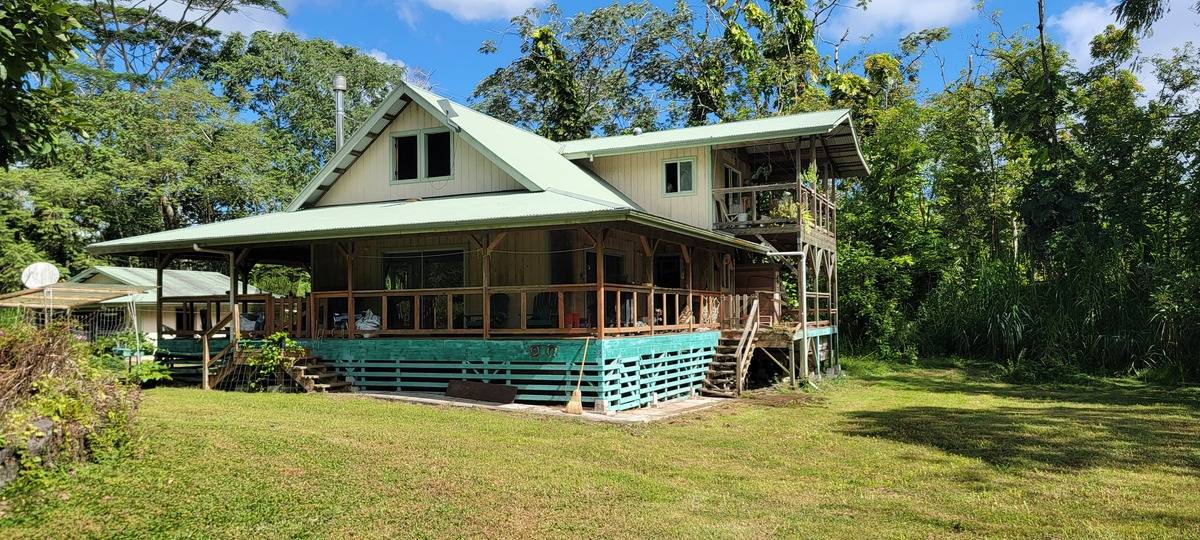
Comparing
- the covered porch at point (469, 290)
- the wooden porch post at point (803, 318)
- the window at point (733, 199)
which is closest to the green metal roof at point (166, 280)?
the covered porch at point (469, 290)

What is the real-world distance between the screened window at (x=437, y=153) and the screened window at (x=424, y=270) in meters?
2.02

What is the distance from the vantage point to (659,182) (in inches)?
789

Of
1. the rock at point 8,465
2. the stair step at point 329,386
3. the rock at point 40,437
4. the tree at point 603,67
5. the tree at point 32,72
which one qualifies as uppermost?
the tree at point 603,67

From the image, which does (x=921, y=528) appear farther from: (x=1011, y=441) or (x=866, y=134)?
(x=866, y=134)

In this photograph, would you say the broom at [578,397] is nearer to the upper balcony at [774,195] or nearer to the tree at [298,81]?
the upper balcony at [774,195]

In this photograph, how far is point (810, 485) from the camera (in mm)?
8156

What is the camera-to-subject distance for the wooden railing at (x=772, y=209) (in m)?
18.7

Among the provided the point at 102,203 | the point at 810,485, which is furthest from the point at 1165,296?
the point at 102,203

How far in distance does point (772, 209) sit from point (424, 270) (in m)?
8.49

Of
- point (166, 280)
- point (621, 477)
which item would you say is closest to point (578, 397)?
point (621, 477)

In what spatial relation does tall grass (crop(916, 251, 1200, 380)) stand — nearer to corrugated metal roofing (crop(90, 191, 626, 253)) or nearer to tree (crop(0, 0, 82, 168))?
corrugated metal roofing (crop(90, 191, 626, 253))

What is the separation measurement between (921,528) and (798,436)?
4374 mm

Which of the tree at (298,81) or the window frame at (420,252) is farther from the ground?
the tree at (298,81)

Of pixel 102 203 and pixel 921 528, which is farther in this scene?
pixel 102 203
